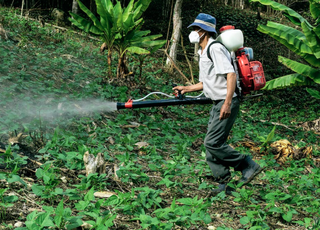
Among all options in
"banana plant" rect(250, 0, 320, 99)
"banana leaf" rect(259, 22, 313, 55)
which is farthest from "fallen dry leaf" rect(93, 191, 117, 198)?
"banana leaf" rect(259, 22, 313, 55)

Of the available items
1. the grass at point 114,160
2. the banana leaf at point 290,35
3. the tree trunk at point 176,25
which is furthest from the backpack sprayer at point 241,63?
the tree trunk at point 176,25

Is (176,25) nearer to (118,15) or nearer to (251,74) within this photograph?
(118,15)

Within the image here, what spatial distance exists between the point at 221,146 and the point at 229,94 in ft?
2.11

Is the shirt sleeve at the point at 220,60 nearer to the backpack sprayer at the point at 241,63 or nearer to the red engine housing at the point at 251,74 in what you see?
the backpack sprayer at the point at 241,63

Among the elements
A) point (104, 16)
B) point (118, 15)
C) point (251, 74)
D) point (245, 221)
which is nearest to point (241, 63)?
point (251, 74)

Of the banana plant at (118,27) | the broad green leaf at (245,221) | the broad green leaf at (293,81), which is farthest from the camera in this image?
the broad green leaf at (293,81)

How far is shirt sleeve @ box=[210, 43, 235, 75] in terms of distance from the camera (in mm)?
3910

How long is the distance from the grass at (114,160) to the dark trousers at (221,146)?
214mm

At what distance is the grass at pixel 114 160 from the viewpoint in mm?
3053

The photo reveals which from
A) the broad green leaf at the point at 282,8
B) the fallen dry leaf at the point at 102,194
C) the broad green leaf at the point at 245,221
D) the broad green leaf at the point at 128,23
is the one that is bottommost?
the fallen dry leaf at the point at 102,194

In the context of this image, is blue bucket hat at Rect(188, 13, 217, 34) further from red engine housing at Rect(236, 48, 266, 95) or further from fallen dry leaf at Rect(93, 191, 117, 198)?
fallen dry leaf at Rect(93, 191, 117, 198)

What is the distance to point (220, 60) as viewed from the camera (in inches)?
155

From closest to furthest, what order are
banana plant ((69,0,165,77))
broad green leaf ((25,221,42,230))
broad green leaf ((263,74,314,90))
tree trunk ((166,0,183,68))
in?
broad green leaf ((25,221,42,230)) → banana plant ((69,0,165,77)) → broad green leaf ((263,74,314,90)) → tree trunk ((166,0,183,68))

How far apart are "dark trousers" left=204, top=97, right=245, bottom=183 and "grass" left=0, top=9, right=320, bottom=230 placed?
21cm
